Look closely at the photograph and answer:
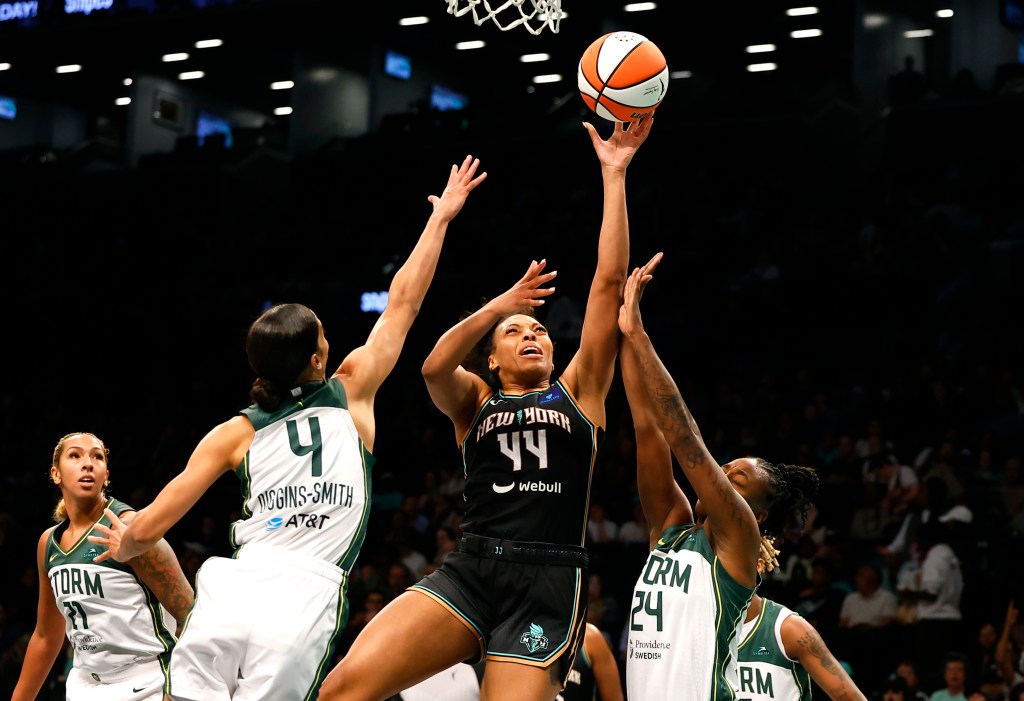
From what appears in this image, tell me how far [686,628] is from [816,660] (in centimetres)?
108

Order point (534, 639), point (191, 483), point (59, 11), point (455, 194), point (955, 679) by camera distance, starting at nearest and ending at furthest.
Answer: point (191, 483) < point (534, 639) < point (455, 194) < point (955, 679) < point (59, 11)

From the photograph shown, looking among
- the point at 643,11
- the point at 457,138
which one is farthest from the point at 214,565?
the point at 643,11

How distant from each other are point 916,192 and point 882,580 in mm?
7572

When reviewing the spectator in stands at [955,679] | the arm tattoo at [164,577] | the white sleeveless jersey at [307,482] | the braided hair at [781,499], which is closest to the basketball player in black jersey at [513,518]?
the white sleeveless jersey at [307,482]

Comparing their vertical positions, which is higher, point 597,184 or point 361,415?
point 361,415

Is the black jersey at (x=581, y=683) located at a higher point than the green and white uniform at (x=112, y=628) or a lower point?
lower

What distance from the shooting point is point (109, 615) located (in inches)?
233

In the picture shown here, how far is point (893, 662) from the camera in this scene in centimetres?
969

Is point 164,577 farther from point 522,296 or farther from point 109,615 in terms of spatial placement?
point 522,296

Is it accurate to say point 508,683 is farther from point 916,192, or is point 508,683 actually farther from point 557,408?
point 916,192

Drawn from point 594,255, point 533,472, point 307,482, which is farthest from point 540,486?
point 594,255

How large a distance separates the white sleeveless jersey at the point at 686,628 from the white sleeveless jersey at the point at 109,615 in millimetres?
2354

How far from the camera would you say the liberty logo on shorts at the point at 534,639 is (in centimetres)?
475

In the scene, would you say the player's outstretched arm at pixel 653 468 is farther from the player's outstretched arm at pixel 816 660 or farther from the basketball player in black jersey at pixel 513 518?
the player's outstretched arm at pixel 816 660
